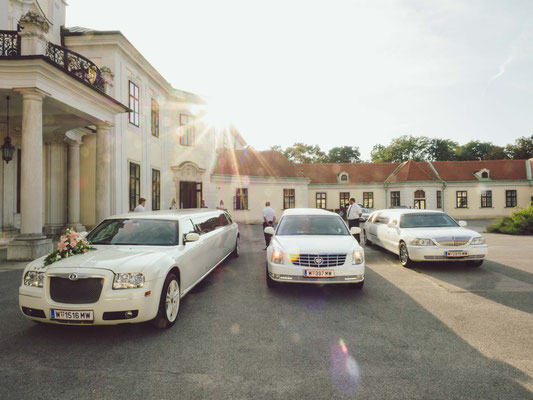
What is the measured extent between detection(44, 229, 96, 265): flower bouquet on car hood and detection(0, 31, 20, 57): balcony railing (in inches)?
299

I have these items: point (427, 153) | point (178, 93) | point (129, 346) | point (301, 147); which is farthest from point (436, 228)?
point (427, 153)

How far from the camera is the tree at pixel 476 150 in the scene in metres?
58.8

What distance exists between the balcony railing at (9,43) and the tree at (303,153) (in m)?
48.9

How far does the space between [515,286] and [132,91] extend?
16.8 metres

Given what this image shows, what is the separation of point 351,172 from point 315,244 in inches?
1296

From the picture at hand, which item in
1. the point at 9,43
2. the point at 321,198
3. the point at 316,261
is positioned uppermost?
the point at 9,43

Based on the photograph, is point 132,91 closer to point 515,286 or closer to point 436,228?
point 436,228

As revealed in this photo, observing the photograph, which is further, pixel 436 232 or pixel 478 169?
pixel 478 169

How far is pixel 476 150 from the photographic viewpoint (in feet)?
195

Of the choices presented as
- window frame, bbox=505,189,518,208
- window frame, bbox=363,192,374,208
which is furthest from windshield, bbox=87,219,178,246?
window frame, bbox=505,189,518,208

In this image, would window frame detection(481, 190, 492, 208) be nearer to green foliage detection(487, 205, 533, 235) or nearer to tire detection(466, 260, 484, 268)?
green foliage detection(487, 205, 533, 235)

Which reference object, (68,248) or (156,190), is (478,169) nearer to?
(156,190)

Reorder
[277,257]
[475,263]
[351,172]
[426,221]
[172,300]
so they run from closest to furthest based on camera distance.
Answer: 1. [172,300]
2. [277,257]
3. [475,263]
4. [426,221]
5. [351,172]

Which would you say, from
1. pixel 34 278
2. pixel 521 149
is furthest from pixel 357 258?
pixel 521 149
